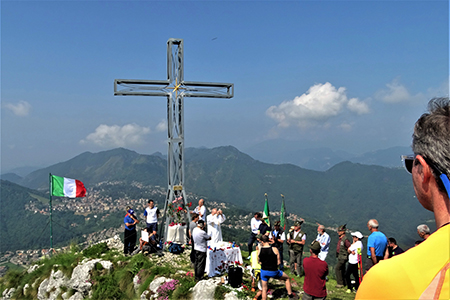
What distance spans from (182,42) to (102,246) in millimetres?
10536

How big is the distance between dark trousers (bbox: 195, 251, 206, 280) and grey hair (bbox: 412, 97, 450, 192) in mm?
9056

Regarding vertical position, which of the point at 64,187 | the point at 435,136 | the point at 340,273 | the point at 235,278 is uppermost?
the point at 435,136

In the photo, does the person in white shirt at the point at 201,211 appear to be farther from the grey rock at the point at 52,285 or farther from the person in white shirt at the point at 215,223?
the grey rock at the point at 52,285

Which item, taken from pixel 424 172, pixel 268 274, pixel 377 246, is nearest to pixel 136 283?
pixel 268 274

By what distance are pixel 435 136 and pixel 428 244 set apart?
1.72 ft

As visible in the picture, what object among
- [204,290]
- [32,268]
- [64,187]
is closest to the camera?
[204,290]

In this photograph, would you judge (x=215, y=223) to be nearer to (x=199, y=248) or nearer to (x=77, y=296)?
(x=199, y=248)

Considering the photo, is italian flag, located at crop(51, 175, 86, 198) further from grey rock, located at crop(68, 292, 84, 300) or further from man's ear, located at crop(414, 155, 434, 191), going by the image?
man's ear, located at crop(414, 155, 434, 191)

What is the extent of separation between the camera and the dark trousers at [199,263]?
9.56 metres

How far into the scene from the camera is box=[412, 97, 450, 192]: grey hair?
120cm

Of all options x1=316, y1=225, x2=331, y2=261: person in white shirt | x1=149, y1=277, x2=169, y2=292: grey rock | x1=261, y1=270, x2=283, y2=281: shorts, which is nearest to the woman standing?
x1=261, y1=270, x2=283, y2=281: shorts

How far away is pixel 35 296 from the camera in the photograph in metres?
13.1

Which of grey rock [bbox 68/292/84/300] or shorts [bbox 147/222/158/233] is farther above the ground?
shorts [bbox 147/222/158/233]

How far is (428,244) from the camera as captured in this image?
996 millimetres
